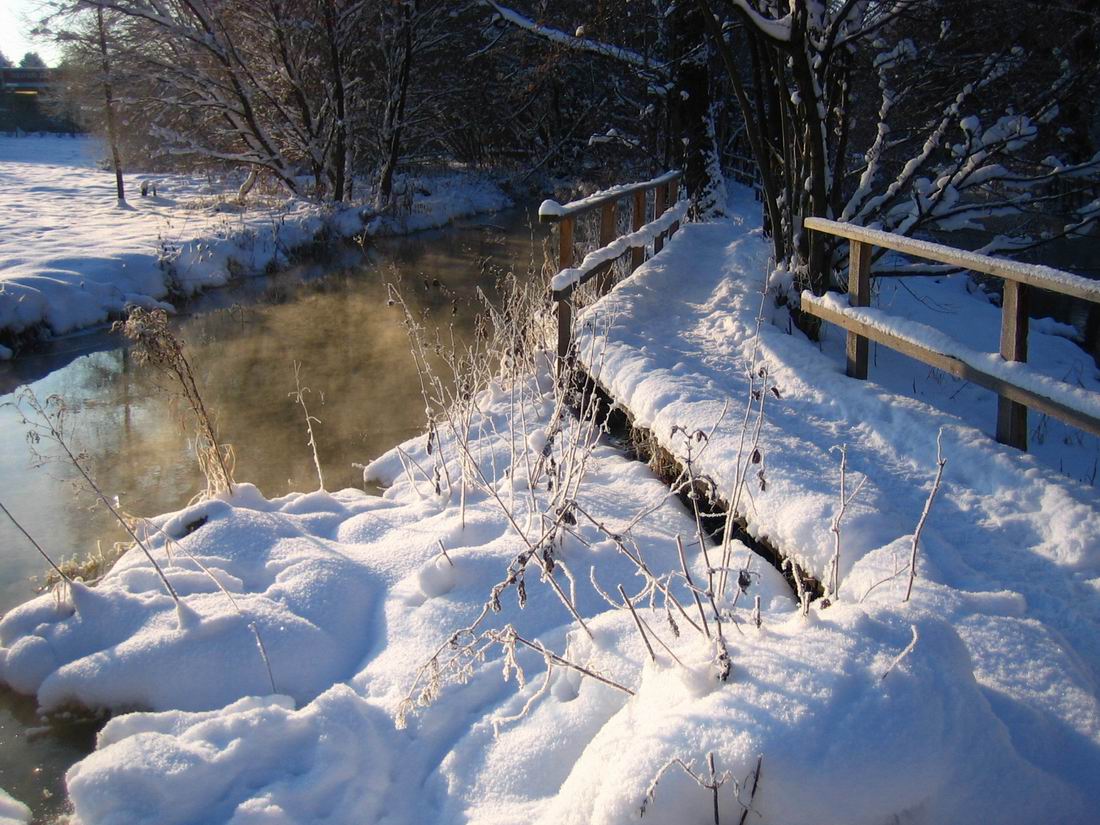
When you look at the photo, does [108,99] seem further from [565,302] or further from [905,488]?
[905,488]

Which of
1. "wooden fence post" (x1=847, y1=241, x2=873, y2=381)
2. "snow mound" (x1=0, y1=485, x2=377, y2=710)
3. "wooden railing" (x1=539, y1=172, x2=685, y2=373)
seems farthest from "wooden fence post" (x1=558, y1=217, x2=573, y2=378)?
"snow mound" (x1=0, y1=485, x2=377, y2=710)

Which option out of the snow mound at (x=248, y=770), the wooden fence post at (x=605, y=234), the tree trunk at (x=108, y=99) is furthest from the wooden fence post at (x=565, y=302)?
the tree trunk at (x=108, y=99)

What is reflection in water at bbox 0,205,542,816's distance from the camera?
17.6 ft

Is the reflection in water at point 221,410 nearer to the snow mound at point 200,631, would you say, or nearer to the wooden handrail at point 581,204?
the snow mound at point 200,631

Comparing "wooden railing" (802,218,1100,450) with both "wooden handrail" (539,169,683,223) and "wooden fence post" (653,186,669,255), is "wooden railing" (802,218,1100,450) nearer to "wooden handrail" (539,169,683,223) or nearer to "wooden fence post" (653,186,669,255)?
"wooden handrail" (539,169,683,223)

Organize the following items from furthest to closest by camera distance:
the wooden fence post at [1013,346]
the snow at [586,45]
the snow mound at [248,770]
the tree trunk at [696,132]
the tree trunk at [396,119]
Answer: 1. the tree trunk at [396,119]
2. the tree trunk at [696,132]
3. the snow at [586,45]
4. the wooden fence post at [1013,346]
5. the snow mound at [248,770]

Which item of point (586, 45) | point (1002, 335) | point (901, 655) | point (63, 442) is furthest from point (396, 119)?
point (901, 655)

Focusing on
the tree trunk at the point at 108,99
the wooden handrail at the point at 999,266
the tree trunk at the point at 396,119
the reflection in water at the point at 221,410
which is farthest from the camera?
the tree trunk at the point at 396,119

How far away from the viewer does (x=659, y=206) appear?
10.9 meters

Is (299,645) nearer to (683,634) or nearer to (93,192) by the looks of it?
(683,634)

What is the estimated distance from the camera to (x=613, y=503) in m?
4.82

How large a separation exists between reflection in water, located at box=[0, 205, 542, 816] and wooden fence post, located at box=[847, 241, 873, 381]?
124 inches

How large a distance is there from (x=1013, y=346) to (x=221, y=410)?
6303 mm

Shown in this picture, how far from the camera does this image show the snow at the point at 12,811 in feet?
10.1
